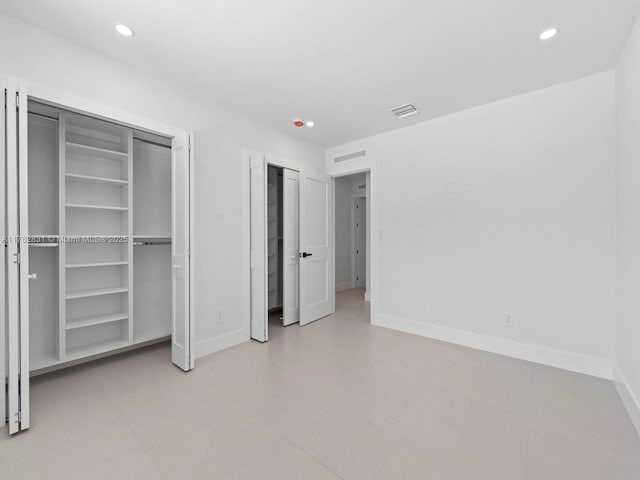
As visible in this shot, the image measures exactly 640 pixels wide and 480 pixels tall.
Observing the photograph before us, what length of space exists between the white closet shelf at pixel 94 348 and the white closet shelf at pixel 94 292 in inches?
19.0

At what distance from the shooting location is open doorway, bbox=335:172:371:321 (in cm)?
654

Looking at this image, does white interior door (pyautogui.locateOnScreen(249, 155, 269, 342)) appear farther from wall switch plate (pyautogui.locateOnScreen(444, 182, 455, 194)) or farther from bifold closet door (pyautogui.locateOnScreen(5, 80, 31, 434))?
wall switch plate (pyautogui.locateOnScreen(444, 182, 455, 194))

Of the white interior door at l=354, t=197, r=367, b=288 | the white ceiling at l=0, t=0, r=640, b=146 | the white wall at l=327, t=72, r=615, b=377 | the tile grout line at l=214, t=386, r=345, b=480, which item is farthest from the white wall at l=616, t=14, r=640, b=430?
the white interior door at l=354, t=197, r=367, b=288

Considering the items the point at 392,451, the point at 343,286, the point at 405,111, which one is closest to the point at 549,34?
the point at 405,111

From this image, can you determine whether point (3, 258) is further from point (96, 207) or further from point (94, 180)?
point (94, 180)

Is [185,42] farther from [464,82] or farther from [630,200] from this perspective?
[630,200]

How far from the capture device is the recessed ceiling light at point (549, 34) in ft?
6.44

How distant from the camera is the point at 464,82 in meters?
2.64

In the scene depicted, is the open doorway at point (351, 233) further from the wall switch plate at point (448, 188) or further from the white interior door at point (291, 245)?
the wall switch plate at point (448, 188)

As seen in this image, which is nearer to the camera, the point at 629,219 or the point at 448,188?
the point at 629,219

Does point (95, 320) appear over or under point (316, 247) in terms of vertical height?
under

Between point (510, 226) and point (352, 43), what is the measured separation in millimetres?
2379

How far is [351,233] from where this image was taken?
6941 millimetres

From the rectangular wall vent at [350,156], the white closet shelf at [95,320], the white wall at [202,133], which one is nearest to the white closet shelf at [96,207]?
the white wall at [202,133]
